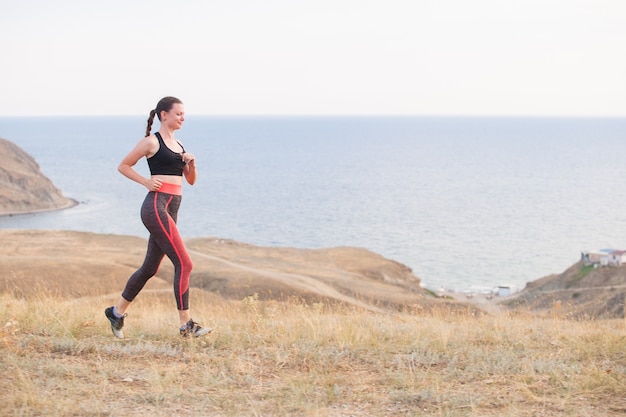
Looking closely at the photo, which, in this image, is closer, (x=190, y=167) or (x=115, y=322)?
(x=190, y=167)

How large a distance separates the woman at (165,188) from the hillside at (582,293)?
23.9 metres

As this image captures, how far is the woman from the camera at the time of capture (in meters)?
7.76

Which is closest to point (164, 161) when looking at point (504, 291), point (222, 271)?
point (222, 271)

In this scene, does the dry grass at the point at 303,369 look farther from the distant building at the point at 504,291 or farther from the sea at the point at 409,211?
the sea at the point at 409,211

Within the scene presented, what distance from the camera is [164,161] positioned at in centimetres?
785

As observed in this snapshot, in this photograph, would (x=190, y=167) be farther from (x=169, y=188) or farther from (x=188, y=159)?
(x=169, y=188)

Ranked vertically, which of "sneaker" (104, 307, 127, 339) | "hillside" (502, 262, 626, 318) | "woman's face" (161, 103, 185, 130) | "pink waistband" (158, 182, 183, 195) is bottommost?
"hillside" (502, 262, 626, 318)

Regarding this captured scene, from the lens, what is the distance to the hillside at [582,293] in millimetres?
33678

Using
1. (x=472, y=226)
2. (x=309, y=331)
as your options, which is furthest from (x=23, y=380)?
(x=472, y=226)

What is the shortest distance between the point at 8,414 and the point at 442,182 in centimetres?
13603

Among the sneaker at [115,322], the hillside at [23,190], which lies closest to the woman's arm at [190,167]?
the sneaker at [115,322]

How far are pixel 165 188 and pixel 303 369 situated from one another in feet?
7.96

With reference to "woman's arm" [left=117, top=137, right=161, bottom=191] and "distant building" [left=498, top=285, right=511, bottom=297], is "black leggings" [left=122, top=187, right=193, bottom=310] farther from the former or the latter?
"distant building" [left=498, top=285, right=511, bottom=297]

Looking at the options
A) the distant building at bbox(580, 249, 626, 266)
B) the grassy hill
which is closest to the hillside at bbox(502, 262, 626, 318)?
the distant building at bbox(580, 249, 626, 266)
